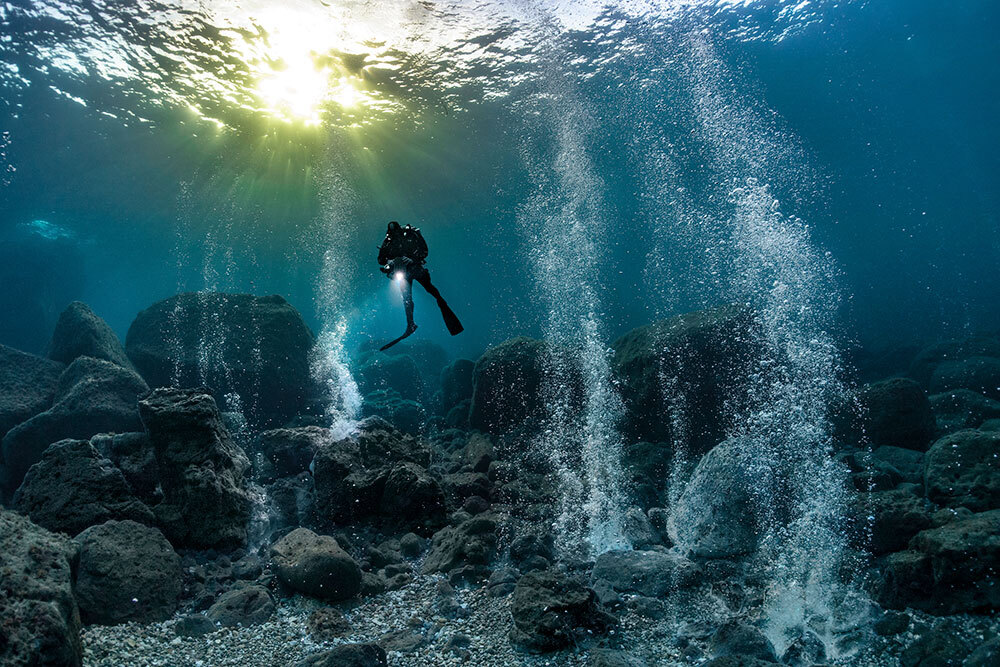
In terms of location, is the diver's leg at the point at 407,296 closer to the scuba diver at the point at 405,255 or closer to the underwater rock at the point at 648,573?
the scuba diver at the point at 405,255

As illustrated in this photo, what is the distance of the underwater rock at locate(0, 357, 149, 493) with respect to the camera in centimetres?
931

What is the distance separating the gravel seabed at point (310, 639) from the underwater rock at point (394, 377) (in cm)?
1748

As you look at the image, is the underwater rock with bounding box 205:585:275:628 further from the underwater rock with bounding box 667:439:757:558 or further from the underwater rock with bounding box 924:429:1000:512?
the underwater rock with bounding box 924:429:1000:512

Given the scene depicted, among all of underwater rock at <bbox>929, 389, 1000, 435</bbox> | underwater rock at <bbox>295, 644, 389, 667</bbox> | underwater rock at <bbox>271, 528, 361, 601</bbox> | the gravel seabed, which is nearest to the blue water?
underwater rock at <bbox>271, 528, 361, 601</bbox>

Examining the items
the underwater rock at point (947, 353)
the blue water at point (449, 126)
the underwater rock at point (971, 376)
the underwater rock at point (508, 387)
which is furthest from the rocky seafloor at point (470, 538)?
the blue water at point (449, 126)

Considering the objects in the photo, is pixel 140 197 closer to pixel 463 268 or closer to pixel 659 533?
pixel 659 533

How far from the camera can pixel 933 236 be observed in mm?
63719

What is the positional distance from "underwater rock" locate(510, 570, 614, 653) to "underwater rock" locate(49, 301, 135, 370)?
42.3 feet

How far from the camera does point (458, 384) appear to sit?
1661cm

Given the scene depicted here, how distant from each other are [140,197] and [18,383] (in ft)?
74.8

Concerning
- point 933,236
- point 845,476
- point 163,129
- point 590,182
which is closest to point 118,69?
point 163,129

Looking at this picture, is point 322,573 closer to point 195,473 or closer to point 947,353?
point 195,473

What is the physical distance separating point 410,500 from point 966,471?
24.5ft

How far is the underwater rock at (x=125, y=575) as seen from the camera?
4582 millimetres
